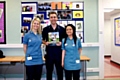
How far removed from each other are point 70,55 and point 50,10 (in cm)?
197

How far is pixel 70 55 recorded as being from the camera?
2662 millimetres

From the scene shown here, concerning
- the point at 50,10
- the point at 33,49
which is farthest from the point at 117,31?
the point at 33,49

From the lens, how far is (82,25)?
4.28 metres

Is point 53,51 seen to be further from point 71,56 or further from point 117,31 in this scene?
point 117,31

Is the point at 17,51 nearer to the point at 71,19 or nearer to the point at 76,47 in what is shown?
the point at 71,19

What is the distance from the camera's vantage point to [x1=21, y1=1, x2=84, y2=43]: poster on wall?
4203 millimetres

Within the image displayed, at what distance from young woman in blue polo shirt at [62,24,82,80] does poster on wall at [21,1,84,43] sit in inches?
60.5

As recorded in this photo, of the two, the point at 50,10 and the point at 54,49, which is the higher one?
the point at 50,10

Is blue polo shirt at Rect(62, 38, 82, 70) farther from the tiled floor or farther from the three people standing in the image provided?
the tiled floor

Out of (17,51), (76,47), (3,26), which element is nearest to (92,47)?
(76,47)

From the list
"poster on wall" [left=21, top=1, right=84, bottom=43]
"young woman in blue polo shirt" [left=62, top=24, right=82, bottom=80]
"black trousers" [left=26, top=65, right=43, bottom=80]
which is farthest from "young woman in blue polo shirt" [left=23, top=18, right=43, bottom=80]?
"poster on wall" [left=21, top=1, right=84, bottom=43]

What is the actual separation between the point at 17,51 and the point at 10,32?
570mm

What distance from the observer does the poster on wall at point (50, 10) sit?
165 inches

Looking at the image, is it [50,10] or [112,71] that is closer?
[50,10]
